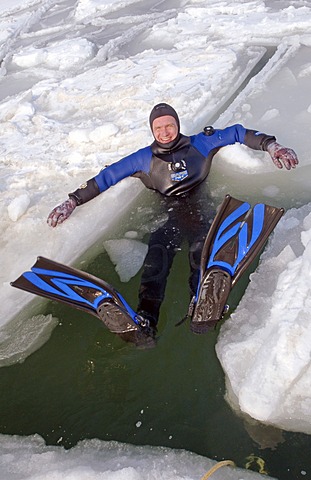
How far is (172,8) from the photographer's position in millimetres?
9523

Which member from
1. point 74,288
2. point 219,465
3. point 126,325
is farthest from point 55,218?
point 219,465

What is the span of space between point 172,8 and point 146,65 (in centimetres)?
346

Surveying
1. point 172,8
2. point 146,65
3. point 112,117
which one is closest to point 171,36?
point 146,65

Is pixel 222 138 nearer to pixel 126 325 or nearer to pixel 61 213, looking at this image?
pixel 61 213

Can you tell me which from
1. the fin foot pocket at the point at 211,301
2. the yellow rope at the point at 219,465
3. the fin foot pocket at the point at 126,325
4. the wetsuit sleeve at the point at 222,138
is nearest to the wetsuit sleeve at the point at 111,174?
the wetsuit sleeve at the point at 222,138

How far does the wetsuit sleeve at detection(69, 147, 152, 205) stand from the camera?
3.93 meters

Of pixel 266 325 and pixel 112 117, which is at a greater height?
pixel 112 117

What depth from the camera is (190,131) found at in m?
5.00

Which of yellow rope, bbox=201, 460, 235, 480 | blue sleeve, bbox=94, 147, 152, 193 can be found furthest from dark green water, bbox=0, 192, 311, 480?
blue sleeve, bbox=94, 147, 152, 193

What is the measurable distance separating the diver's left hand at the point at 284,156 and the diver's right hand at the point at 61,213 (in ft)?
5.07

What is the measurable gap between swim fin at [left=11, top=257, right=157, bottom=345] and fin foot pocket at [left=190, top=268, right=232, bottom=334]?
298mm

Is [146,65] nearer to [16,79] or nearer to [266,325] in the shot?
[16,79]

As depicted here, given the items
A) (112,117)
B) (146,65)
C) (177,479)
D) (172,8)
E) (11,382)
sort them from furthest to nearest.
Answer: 1. (172,8)
2. (146,65)
3. (112,117)
4. (11,382)
5. (177,479)

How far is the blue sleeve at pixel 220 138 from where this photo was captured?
405cm
